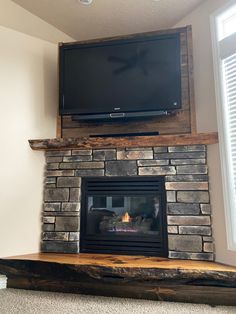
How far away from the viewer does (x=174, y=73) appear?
251 cm

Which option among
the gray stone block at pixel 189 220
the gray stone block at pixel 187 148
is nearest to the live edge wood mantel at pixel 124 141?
the gray stone block at pixel 187 148

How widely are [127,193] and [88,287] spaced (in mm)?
889

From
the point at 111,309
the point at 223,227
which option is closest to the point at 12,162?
the point at 111,309

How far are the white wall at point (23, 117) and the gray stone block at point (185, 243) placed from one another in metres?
1.29

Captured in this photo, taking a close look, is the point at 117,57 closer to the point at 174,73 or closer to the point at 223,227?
the point at 174,73

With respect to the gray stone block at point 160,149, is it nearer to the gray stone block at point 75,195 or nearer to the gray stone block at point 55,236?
the gray stone block at point 75,195

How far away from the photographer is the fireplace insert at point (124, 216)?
248 centimetres

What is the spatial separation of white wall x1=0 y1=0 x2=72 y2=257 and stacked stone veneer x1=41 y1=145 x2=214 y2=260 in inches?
6.1

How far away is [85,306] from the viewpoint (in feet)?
6.35

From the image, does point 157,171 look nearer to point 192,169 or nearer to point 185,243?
point 192,169

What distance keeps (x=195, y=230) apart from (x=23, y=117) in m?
1.97

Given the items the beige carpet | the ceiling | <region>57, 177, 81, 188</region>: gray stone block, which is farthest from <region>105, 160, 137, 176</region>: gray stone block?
the ceiling

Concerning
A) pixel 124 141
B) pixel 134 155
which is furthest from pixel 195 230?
pixel 124 141

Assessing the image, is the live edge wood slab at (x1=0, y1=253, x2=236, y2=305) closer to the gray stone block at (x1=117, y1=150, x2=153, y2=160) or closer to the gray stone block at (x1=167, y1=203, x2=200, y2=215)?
the gray stone block at (x1=167, y1=203, x2=200, y2=215)
